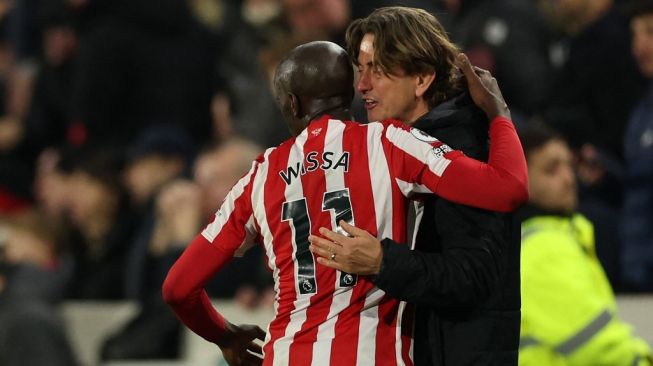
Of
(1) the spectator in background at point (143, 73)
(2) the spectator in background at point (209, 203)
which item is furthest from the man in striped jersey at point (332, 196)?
(1) the spectator in background at point (143, 73)

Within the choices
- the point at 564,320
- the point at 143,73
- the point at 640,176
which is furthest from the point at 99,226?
the point at 564,320

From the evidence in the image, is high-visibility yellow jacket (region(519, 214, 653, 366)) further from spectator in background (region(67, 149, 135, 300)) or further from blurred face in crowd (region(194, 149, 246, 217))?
spectator in background (region(67, 149, 135, 300))

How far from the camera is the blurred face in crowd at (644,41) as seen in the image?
696 cm

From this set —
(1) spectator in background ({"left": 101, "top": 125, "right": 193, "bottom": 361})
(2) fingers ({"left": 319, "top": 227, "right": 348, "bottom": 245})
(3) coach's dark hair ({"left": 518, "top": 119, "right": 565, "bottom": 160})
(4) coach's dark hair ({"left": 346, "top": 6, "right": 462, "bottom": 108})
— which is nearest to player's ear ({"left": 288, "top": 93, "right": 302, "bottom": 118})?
(4) coach's dark hair ({"left": 346, "top": 6, "right": 462, "bottom": 108})

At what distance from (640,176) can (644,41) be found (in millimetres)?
785

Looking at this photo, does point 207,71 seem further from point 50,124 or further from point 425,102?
point 425,102

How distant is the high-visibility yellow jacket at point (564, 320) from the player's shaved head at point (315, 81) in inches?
63.2

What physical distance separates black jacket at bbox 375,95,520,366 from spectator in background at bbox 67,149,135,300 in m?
5.14

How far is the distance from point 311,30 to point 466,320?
15.7 feet

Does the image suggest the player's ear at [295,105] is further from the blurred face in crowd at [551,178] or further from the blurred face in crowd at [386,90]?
the blurred face in crowd at [551,178]

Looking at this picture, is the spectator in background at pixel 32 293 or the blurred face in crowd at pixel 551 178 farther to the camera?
the spectator in background at pixel 32 293

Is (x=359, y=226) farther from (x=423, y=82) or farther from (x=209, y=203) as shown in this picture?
(x=209, y=203)

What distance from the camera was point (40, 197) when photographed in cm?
975

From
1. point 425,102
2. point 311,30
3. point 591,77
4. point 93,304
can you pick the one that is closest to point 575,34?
point 591,77
